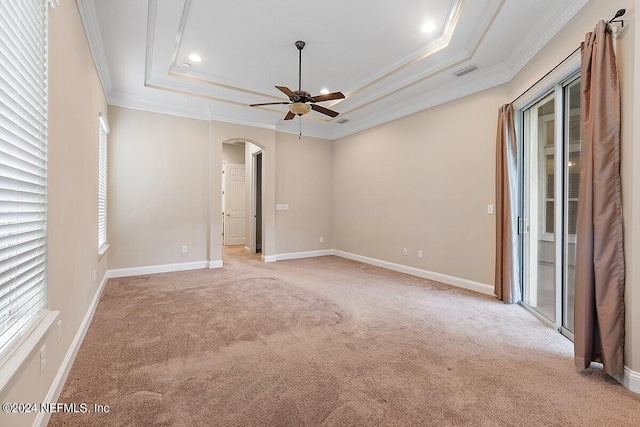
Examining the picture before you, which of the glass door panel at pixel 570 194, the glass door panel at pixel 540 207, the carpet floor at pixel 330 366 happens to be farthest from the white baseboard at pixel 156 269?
the glass door panel at pixel 570 194

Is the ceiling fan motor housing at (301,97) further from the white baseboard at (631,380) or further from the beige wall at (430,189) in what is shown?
the white baseboard at (631,380)

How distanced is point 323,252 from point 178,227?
329cm

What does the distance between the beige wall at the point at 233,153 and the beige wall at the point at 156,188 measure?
3.17 m

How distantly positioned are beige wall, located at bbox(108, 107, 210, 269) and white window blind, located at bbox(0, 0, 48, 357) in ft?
→ 12.3

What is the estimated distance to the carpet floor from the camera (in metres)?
1.81

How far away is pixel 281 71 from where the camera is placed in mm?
4535

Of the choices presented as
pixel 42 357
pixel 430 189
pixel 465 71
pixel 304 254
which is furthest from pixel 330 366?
pixel 304 254

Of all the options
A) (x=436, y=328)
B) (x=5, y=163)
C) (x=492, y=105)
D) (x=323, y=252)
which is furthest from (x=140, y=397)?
(x=323, y=252)

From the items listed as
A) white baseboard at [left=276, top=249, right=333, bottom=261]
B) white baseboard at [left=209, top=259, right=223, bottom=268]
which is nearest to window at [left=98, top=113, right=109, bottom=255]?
white baseboard at [left=209, top=259, right=223, bottom=268]

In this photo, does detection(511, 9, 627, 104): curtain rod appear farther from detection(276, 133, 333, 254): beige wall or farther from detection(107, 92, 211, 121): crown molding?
detection(107, 92, 211, 121): crown molding

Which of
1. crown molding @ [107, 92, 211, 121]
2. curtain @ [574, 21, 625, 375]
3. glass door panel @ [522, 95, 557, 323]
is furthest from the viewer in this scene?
crown molding @ [107, 92, 211, 121]

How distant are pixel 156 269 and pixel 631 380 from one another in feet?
19.7

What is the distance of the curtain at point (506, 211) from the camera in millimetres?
3748

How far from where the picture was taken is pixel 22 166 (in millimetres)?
1477
